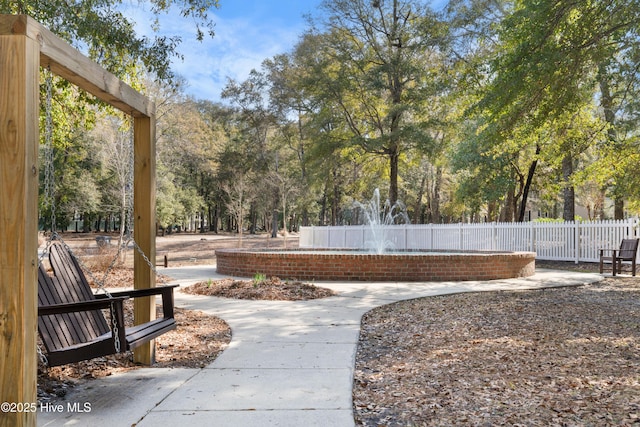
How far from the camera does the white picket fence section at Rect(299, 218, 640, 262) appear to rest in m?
15.4

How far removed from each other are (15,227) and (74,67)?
126cm

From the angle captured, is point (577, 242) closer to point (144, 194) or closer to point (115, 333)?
point (144, 194)

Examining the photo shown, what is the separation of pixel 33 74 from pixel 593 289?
1039 centimetres

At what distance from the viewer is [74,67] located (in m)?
3.16

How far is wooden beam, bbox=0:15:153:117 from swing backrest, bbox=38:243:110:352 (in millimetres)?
1359

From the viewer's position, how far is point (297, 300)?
8.04 m

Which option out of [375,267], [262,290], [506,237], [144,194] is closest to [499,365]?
[144,194]

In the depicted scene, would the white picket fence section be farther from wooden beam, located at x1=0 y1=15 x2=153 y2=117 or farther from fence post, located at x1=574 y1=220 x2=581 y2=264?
wooden beam, located at x1=0 y1=15 x2=153 y2=117

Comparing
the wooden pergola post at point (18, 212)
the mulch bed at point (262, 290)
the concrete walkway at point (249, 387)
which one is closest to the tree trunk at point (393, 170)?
the mulch bed at point (262, 290)

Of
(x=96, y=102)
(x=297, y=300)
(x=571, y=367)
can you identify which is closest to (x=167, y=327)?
(x=571, y=367)

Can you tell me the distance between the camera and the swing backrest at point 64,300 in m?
3.34

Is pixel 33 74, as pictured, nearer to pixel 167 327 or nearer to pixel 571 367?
pixel 167 327

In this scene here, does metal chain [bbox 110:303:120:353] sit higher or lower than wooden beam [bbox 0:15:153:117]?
lower

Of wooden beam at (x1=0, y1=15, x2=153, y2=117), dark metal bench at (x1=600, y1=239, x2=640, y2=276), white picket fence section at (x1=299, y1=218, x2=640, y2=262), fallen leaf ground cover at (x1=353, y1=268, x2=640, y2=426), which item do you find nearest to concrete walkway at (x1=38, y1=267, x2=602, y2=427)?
fallen leaf ground cover at (x1=353, y1=268, x2=640, y2=426)
